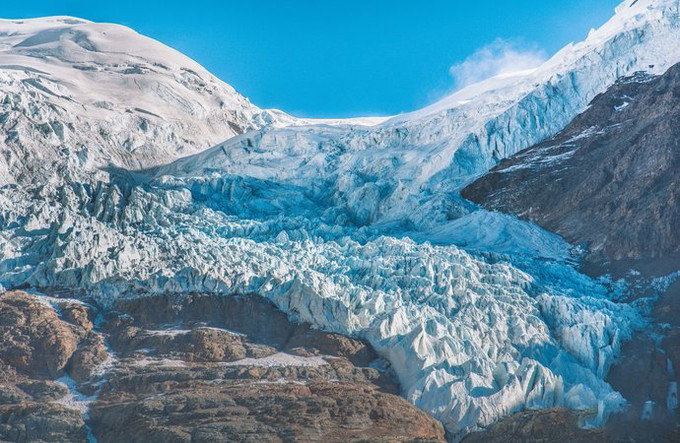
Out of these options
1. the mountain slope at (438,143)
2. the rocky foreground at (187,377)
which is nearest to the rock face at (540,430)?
the rocky foreground at (187,377)

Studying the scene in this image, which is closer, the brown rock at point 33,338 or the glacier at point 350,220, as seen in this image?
the brown rock at point 33,338

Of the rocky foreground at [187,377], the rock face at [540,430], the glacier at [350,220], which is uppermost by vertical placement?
the glacier at [350,220]

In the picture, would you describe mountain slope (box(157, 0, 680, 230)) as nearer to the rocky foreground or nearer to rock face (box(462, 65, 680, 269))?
rock face (box(462, 65, 680, 269))

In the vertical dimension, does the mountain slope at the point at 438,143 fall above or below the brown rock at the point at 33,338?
above

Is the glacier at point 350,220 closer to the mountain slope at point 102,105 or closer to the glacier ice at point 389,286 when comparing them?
the glacier ice at point 389,286

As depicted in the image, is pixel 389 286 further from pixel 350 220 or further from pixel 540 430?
pixel 350 220

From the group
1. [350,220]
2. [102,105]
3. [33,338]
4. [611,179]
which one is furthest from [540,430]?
[102,105]

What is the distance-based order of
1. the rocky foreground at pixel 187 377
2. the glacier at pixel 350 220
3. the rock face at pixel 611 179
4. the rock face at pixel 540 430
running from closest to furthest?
1. the rock face at pixel 540 430
2. the rocky foreground at pixel 187 377
3. the glacier at pixel 350 220
4. the rock face at pixel 611 179

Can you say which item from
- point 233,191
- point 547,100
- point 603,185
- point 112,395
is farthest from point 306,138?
point 112,395
